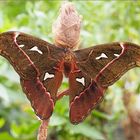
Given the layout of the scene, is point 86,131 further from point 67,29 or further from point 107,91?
point 67,29

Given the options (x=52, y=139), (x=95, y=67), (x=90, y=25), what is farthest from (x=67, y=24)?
(x=52, y=139)

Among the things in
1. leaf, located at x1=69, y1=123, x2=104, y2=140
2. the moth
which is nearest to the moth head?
the moth

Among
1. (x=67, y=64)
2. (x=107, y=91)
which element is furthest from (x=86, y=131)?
(x=67, y=64)

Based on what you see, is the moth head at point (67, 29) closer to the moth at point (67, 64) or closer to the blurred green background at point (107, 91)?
the moth at point (67, 64)

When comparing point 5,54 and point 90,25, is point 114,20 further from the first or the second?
point 5,54

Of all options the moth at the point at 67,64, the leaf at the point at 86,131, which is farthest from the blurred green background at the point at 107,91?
the moth at the point at 67,64
